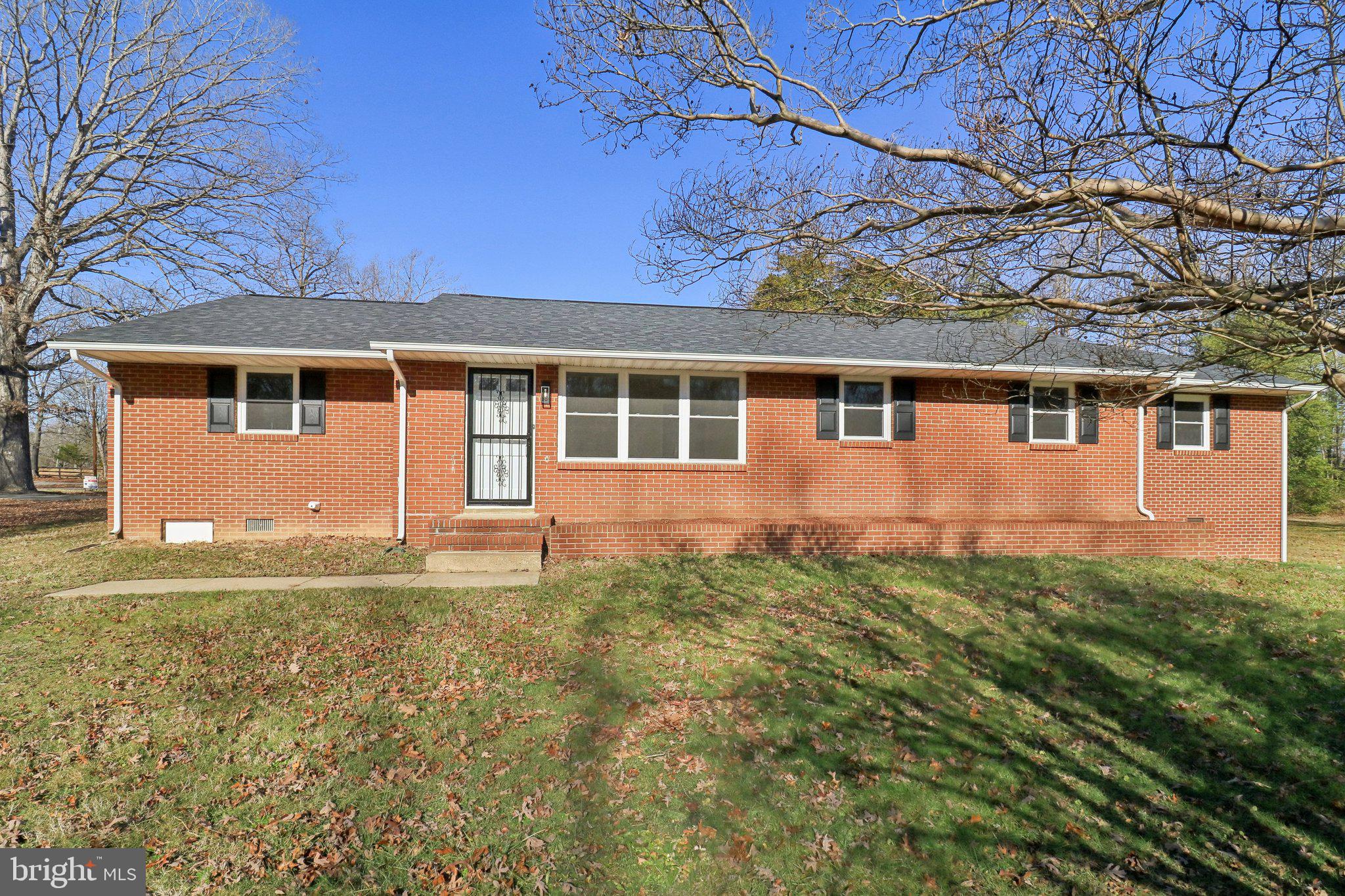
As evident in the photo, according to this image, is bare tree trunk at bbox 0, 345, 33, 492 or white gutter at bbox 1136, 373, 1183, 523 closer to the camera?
white gutter at bbox 1136, 373, 1183, 523

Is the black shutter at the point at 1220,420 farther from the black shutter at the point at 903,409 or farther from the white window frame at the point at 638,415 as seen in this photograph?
the white window frame at the point at 638,415

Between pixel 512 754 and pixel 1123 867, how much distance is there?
3.26 m

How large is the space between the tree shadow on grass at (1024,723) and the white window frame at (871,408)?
10.7ft

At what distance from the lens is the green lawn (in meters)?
2.92

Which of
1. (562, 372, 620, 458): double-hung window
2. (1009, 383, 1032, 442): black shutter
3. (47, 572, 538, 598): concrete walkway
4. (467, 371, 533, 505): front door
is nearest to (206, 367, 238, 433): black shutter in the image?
(47, 572, 538, 598): concrete walkway

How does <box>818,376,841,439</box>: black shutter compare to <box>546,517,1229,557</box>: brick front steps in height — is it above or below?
above

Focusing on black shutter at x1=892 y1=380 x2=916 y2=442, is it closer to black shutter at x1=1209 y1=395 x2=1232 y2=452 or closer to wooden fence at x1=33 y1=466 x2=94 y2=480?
black shutter at x1=1209 y1=395 x2=1232 y2=452

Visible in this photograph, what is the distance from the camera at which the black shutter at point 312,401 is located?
9.41m

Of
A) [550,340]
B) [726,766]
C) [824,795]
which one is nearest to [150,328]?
[550,340]

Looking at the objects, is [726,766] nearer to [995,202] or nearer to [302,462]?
[995,202]

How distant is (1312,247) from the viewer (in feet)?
13.0

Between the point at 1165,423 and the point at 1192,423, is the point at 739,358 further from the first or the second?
the point at 1192,423

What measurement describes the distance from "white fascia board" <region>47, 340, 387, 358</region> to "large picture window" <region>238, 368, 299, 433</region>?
832mm

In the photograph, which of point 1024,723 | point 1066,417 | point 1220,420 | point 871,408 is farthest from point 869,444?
point 1220,420
